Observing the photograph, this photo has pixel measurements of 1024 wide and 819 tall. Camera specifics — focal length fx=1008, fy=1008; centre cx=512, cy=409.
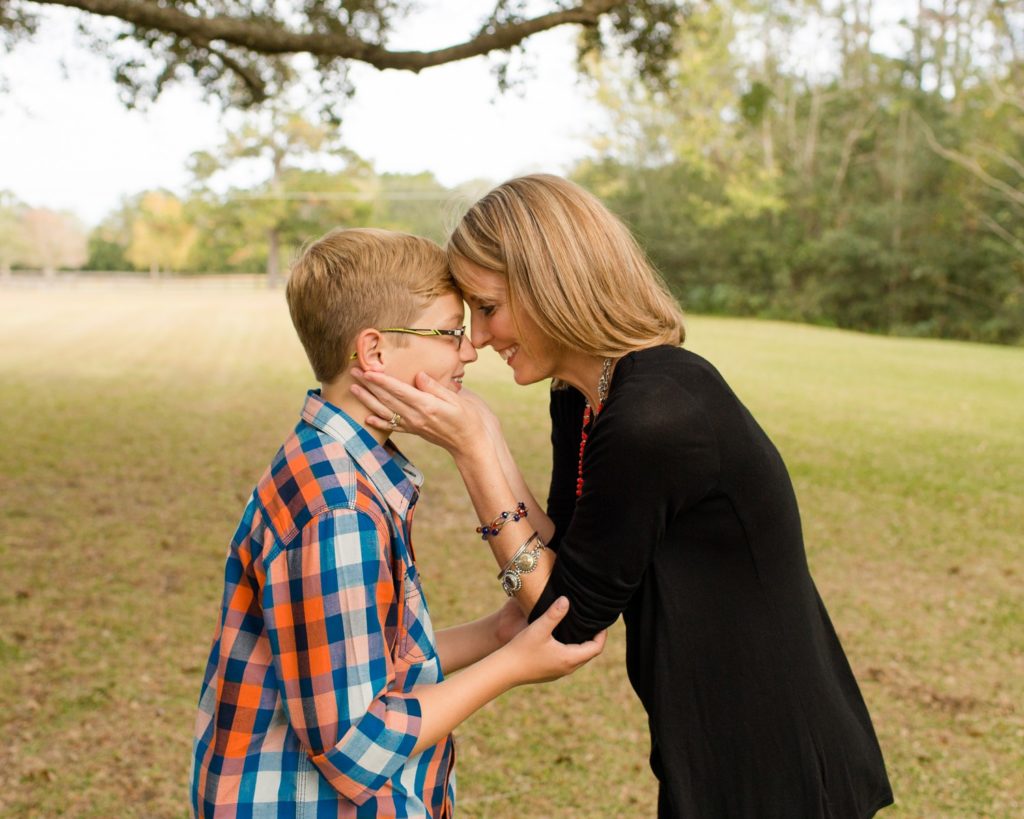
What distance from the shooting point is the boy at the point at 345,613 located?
1.55 m

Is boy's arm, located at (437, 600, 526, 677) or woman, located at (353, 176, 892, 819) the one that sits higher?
woman, located at (353, 176, 892, 819)

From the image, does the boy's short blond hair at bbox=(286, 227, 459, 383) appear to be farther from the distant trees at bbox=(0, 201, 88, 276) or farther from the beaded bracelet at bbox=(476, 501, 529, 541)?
the distant trees at bbox=(0, 201, 88, 276)

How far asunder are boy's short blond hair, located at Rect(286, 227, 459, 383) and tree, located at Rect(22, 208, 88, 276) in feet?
284

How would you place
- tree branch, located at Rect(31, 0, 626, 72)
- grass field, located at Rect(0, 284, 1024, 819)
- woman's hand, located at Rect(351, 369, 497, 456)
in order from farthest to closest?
tree branch, located at Rect(31, 0, 626, 72), grass field, located at Rect(0, 284, 1024, 819), woman's hand, located at Rect(351, 369, 497, 456)

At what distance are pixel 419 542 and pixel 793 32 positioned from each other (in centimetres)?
4401

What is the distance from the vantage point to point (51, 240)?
3248 inches

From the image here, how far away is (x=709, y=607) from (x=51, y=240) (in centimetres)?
9034

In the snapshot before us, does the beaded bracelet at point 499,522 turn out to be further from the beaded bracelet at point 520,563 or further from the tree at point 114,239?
the tree at point 114,239

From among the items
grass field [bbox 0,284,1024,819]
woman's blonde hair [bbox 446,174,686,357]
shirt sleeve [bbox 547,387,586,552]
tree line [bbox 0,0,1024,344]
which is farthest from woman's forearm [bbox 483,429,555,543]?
tree line [bbox 0,0,1024,344]

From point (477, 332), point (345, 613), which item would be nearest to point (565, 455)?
point (477, 332)

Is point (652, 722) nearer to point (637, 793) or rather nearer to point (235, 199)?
point (637, 793)

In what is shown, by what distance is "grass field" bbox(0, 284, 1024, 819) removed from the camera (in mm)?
3914

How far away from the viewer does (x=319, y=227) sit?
238 ft

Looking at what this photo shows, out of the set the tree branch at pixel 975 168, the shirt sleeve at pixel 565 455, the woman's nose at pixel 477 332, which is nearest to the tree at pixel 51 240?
the tree branch at pixel 975 168
